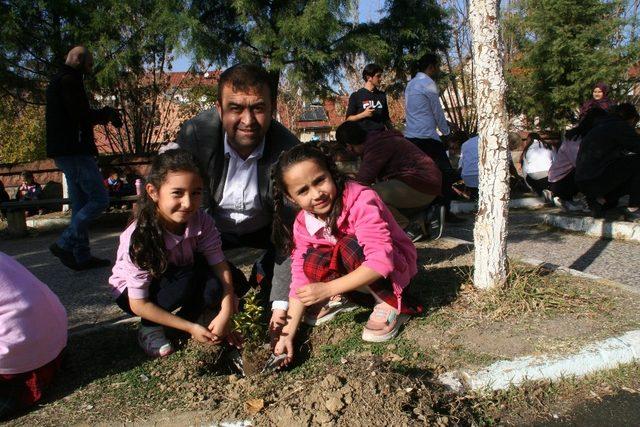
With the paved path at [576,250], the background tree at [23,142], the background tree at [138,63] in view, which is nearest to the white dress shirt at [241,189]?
the paved path at [576,250]

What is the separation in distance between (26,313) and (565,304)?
271 cm

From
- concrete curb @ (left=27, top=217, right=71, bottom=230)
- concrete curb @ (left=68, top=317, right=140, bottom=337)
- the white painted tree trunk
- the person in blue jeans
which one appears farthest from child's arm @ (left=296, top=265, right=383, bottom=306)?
concrete curb @ (left=27, top=217, right=71, bottom=230)

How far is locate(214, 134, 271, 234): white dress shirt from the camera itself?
337 centimetres

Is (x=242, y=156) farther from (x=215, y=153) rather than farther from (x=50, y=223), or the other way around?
(x=50, y=223)

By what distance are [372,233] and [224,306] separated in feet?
2.90

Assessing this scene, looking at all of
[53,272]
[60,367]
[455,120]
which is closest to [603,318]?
[60,367]

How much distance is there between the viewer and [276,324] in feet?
9.75

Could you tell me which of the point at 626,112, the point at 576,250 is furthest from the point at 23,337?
the point at 626,112

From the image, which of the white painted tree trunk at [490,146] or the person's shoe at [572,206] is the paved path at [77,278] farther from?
the person's shoe at [572,206]

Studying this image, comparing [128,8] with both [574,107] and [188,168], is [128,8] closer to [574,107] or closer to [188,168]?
[188,168]

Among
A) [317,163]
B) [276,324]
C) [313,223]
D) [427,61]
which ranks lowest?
[276,324]

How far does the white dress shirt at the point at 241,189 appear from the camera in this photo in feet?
11.0

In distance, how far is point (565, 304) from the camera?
3.01m

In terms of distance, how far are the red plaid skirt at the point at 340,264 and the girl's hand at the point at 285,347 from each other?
332mm
